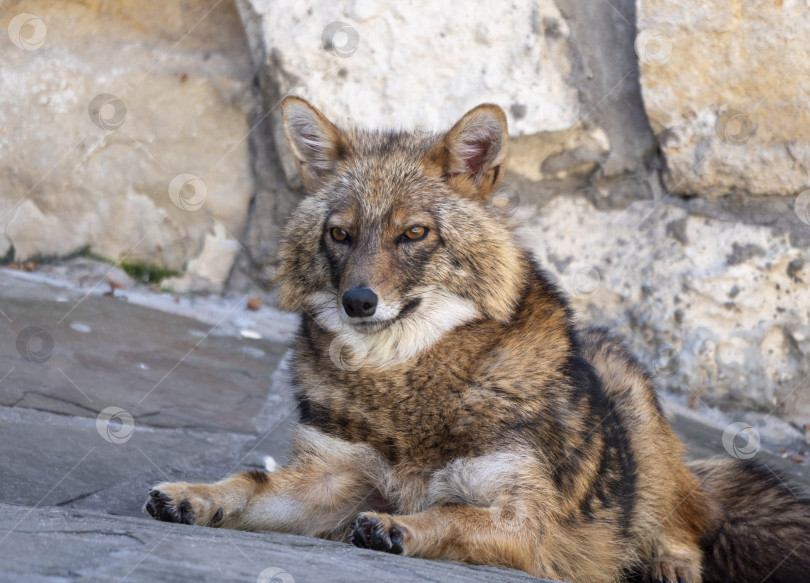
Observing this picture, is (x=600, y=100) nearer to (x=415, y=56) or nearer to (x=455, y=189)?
(x=415, y=56)

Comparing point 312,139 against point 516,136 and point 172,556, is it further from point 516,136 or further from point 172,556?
point 172,556

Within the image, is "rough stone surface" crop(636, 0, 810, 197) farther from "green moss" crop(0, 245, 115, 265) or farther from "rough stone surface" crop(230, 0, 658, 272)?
"green moss" crop(0, 245, 115, 265)

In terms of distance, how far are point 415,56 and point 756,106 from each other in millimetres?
2360

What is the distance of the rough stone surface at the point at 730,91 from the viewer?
18.2 feet

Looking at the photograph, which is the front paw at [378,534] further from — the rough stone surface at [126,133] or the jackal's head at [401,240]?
the rough stone surface at [126,133]

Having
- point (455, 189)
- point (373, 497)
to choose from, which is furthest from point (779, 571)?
point (455, 189)

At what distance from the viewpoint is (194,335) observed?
5910mm

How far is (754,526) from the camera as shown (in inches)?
162

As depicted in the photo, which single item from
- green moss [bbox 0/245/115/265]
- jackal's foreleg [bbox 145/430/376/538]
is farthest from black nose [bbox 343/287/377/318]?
green moss [bbox 0/245/115/265]

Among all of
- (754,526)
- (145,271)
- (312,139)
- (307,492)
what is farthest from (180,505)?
(145,271)

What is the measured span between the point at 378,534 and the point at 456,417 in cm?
66

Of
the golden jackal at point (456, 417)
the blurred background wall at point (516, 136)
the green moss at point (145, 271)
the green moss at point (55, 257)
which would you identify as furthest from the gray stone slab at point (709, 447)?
the green moss at point (55, 257)

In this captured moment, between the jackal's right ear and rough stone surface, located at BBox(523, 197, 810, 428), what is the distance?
175 cm

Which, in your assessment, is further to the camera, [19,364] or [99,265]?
[99,265]
